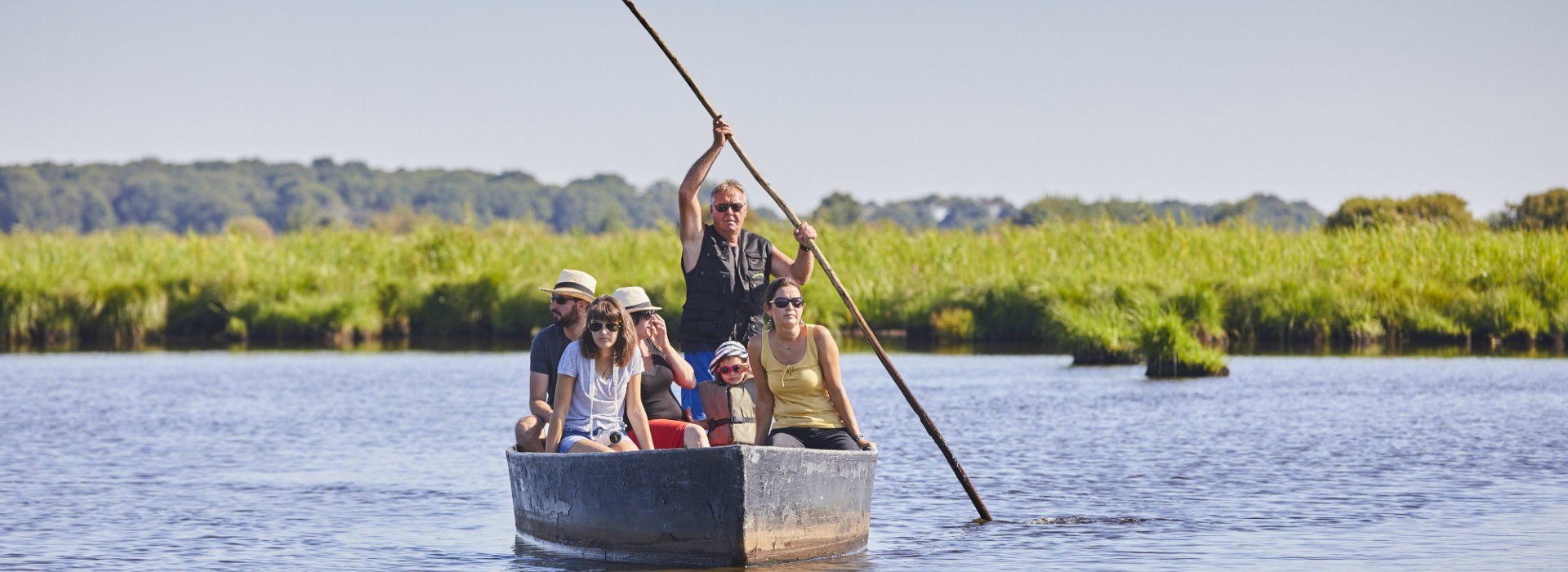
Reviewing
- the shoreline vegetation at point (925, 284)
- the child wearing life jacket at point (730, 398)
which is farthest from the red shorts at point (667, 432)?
the shoreline vegetation at point (925, 284)

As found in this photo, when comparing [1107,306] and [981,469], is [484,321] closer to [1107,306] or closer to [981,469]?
[1107,306]

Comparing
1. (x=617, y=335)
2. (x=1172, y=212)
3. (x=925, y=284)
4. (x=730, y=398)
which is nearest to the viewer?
(x=617, y=335)

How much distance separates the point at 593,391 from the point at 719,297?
937 millimetres

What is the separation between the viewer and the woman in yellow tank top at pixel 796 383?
30.0ft

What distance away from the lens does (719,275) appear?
9.91 m

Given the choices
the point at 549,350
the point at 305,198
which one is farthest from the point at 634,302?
the point at 305,198

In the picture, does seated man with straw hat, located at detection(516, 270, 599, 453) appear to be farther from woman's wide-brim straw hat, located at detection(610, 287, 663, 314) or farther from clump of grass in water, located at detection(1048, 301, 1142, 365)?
clump of grass in water, located at detection(1048, 301, 1142, 365)

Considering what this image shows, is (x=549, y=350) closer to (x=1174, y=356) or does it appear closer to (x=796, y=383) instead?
(x=796, y=383)

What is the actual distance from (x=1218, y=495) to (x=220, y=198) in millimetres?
133167

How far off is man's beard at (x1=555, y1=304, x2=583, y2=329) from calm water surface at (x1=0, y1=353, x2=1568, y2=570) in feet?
3.97

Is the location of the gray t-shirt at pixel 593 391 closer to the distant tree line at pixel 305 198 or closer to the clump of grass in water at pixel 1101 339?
the clump of grass in water at pixel 1101 339

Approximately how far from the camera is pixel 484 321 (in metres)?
31.9

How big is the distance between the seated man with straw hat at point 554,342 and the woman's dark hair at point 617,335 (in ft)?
1.01

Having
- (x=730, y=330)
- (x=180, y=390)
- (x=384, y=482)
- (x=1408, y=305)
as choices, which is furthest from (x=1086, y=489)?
(x=1408, y=305)
